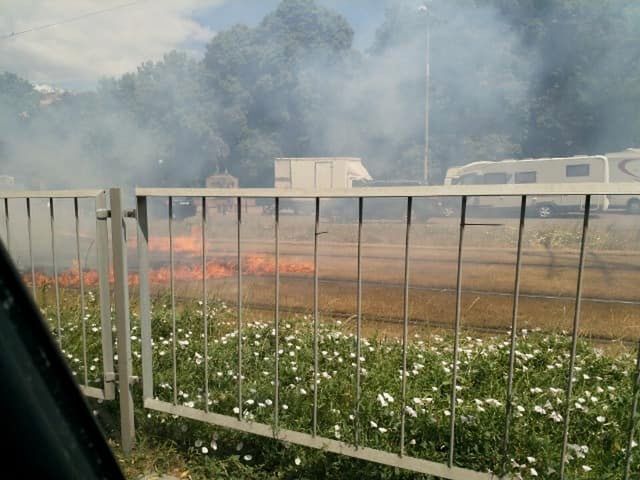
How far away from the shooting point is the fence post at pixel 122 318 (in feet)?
7.91

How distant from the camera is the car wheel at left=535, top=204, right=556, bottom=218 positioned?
17.3 metres

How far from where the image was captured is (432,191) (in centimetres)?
185

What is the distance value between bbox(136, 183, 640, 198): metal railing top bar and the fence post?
0.54ft

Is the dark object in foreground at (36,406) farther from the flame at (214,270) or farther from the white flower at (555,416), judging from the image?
the flame at (214,270)

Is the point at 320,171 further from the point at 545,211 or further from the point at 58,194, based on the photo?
the point at 58,194

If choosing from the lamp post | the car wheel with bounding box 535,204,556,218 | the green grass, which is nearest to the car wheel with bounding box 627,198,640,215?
the car wheel with bounding box 535,204,556,218

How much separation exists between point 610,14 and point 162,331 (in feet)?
83.9

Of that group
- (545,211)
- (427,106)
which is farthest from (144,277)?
(427,106)

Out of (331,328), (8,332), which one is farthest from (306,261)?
(8,332)

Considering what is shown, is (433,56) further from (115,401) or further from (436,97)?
(115,401)

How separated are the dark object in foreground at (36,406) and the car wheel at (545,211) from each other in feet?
59.8

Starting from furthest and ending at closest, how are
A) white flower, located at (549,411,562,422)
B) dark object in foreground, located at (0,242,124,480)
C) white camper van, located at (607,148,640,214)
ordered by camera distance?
white camper van, located at (607,148,640,214) → white flower, located at (549,411,562,422) → dark object in foreground, located at (0,242,124,480)

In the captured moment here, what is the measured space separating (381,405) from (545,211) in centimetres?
1696

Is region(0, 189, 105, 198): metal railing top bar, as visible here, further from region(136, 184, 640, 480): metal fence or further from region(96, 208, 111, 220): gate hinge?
region(136, 184, 640, 480): metal fence
